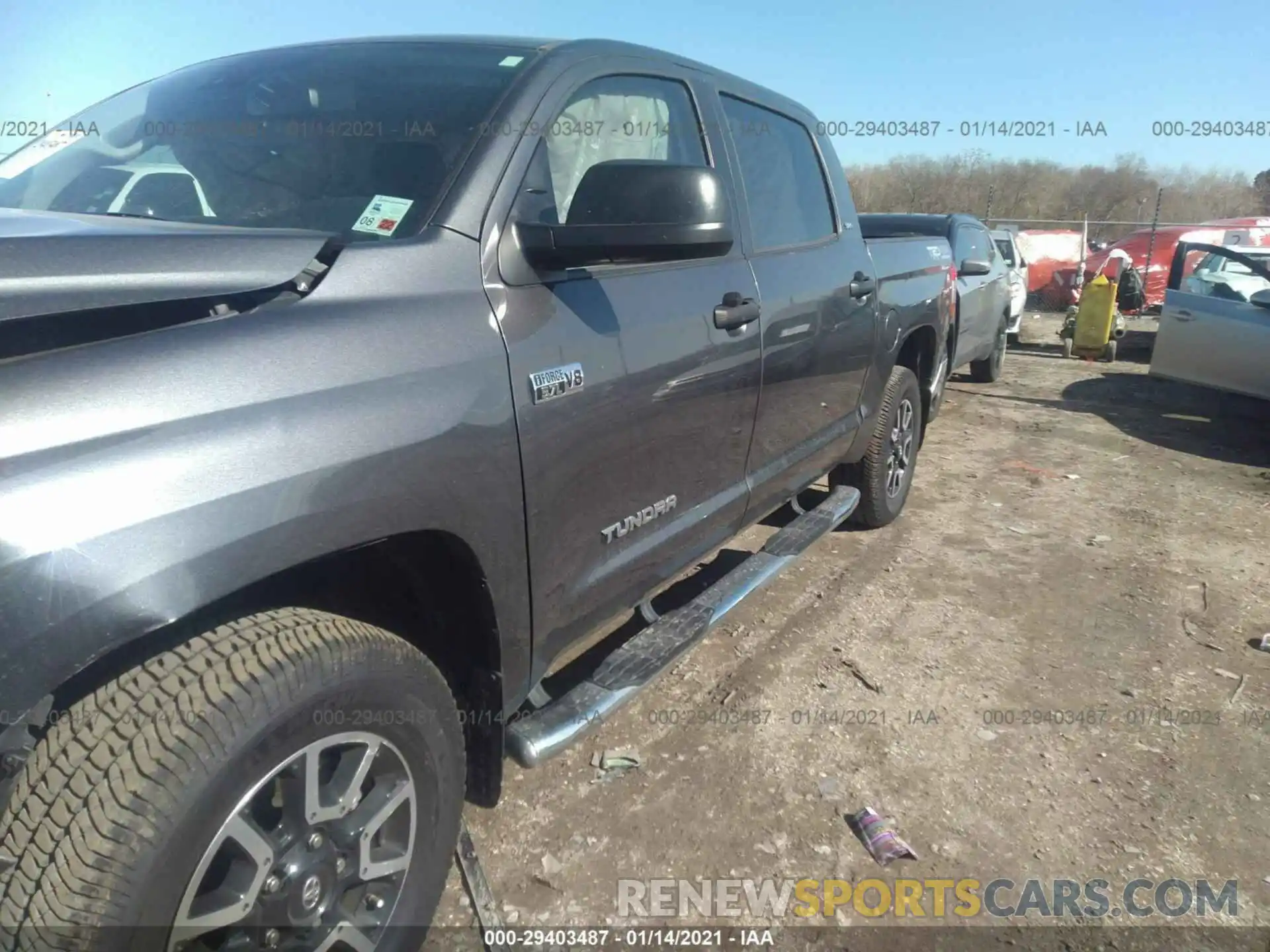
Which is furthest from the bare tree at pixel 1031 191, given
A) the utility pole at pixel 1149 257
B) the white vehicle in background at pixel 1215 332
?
the white vehicle in background at pixel 1215 332

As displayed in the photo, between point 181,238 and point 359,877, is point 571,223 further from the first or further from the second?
point 359,877

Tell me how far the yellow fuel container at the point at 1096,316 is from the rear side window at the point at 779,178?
365 inches

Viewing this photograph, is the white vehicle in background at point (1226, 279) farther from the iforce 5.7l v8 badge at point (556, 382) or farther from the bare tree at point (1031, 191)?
the bare tree at point (1031, 191)

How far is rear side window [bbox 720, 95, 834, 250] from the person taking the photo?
3096mm

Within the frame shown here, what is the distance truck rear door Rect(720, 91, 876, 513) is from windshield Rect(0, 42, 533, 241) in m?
1.09

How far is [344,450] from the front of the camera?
1510 mm

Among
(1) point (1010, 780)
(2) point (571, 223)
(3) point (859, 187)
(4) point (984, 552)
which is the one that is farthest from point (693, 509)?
(3) point (859, 187)

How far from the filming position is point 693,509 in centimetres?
270

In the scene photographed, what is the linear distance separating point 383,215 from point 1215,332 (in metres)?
7.60

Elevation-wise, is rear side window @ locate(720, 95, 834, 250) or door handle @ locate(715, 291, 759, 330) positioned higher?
rear side window @ locate(720, 95, 834, 250)

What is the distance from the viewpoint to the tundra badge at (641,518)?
2.29m
